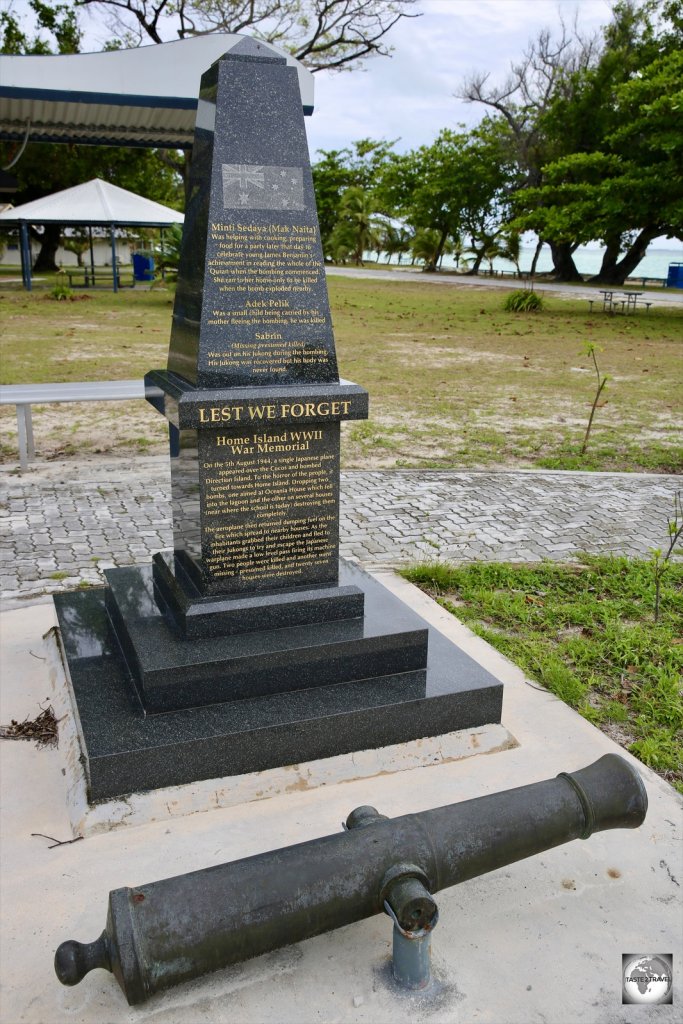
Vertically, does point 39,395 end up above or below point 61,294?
below

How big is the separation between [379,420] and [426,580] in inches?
197

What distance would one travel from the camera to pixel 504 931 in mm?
2729

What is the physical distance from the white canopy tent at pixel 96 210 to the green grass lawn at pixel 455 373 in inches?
87.8

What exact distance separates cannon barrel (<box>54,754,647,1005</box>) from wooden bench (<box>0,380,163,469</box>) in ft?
20.3

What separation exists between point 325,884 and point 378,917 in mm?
530

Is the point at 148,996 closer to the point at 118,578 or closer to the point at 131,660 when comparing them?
the point at 131,660

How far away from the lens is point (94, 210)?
23.8 metres

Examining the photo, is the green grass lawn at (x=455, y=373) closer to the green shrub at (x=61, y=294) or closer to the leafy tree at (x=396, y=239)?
the green shrub at (x=61, y=294)

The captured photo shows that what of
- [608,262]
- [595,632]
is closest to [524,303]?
[608,262]

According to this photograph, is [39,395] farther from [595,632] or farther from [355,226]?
[355,226]

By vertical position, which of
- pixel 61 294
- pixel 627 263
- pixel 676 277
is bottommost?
pixel 61 294

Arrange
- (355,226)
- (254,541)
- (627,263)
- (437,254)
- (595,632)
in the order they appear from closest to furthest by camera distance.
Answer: (254,541) < (595,632) < (627,263) < (437,254) < (355,226)

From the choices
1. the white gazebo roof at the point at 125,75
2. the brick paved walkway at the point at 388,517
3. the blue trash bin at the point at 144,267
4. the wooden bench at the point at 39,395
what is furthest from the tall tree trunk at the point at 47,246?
the brick paved walkway at the point at 388,517

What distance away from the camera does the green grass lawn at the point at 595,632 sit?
156 inches
